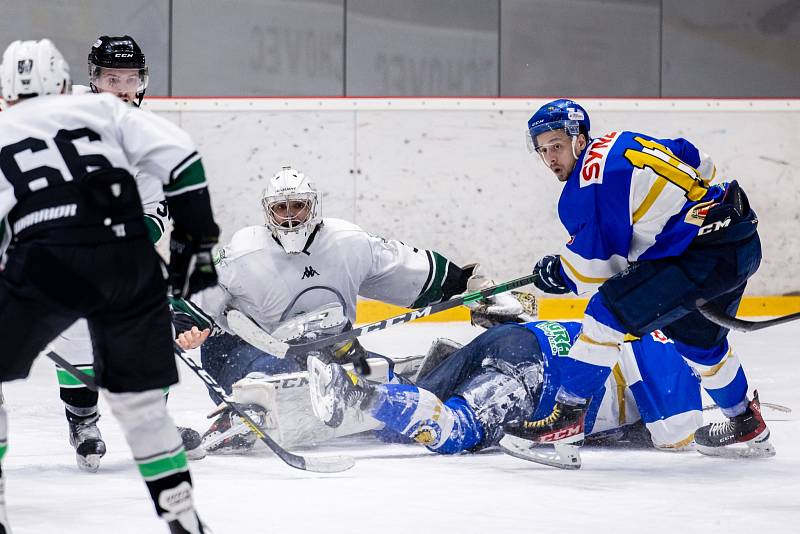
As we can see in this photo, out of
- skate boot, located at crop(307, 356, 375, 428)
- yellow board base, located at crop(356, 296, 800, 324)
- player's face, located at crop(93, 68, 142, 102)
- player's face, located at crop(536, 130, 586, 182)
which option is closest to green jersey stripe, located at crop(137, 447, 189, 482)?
skate boot, located at crop(307, 356, 375, 428)

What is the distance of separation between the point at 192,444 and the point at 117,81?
1.14 meters

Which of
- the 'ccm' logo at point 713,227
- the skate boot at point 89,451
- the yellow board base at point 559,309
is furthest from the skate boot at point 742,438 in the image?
the yellow board base at point 559,309

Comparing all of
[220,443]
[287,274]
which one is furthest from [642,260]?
[220,443]

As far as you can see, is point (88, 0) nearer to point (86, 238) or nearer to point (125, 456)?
point (125, 456)

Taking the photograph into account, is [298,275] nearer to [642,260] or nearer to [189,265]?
[642,260]

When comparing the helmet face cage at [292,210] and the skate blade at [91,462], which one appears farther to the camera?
the helmet face cage at [292,210]

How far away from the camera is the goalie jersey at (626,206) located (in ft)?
9.91

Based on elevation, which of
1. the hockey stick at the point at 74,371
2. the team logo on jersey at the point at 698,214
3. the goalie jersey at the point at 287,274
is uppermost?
the team logo on jersey at the point at 698,214

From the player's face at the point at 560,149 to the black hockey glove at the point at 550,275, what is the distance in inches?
9.1

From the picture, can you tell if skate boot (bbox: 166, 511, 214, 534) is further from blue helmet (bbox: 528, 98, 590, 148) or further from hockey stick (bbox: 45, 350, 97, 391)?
blue helmet (bbox: 528, 98, 590, 148)

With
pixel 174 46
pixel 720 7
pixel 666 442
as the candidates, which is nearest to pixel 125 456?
pixel 666 442

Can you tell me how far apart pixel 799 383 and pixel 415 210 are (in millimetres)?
→ 2251

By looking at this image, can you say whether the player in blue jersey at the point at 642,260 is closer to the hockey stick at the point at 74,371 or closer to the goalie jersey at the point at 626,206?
the goalie jersey at the point at 626,206

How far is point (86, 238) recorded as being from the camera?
202 cm
